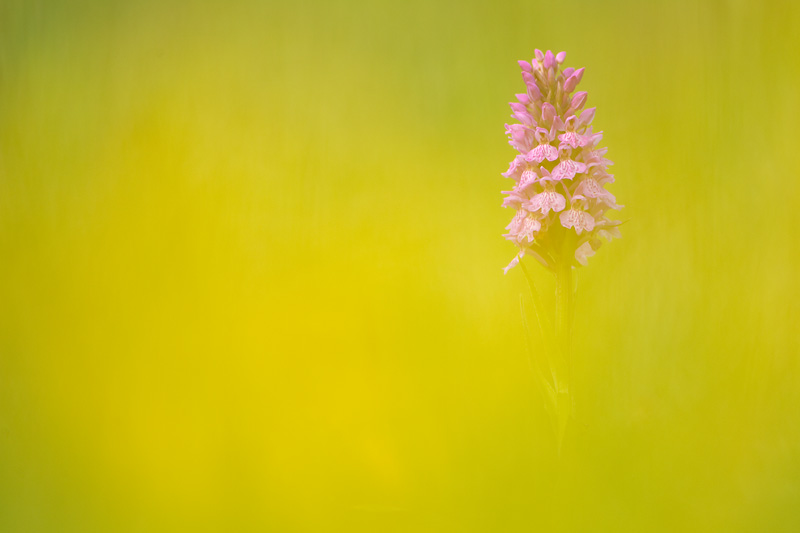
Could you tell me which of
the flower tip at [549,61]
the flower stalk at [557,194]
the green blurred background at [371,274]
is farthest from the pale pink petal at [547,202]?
the green blurred background at [371,274]

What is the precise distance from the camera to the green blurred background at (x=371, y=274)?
118cm

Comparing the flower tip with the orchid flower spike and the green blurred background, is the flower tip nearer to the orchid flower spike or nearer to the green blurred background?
the orchid flower spike

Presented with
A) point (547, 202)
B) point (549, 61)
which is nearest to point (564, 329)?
point (547, 202)

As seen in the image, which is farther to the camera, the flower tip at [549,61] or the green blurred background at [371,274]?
the green blurred background at [371,274]

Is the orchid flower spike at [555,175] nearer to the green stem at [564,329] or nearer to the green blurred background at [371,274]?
the green stem at [564,329]

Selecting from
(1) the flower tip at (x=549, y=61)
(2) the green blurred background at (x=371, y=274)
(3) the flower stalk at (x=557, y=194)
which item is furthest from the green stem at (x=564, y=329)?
(1) the flower tip at (x=549, y=61)

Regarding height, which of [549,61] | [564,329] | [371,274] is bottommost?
[564,329]

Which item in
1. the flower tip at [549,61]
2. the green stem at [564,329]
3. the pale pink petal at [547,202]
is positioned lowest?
the green stem at [564,329]

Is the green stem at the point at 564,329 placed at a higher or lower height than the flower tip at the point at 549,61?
lower

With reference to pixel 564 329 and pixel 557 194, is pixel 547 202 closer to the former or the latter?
pixel 557 194

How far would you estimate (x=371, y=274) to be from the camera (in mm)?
1355

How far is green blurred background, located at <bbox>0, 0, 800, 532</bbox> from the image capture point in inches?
46.5

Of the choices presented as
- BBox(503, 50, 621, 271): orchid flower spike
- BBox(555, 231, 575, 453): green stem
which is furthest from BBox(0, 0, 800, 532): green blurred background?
BBox(503, 50, 621, 271): orchid flower spike

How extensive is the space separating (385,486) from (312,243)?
574mm
